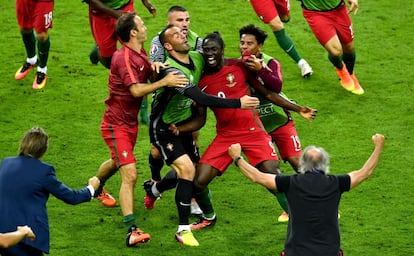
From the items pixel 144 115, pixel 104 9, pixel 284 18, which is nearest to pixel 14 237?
pixel 104 9

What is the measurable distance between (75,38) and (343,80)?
Result: 456 centimetres

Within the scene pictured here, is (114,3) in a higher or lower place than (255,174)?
lower

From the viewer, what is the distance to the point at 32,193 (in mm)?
9250

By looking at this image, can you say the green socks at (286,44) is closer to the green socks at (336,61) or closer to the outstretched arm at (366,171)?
the green socks at (336,61)

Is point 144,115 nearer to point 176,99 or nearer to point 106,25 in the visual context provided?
point 106,25

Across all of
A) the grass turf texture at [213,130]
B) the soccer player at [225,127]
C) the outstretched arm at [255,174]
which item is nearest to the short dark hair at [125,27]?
the soccer player at [225,127]

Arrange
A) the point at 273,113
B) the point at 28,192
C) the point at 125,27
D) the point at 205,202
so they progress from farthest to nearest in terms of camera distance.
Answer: the point at 273,113, the point at 205,202, the point at 125,27, the point at 28,192

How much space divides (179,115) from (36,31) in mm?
4282

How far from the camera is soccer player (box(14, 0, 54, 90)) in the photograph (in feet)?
48.2

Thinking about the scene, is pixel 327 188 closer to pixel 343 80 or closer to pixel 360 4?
pixel 343 80

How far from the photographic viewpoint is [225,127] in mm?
11484

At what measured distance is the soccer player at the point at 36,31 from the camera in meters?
14.7

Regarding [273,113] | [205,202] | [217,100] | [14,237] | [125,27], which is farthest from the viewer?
[273,113]

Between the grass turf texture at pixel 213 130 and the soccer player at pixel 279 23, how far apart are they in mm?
310
